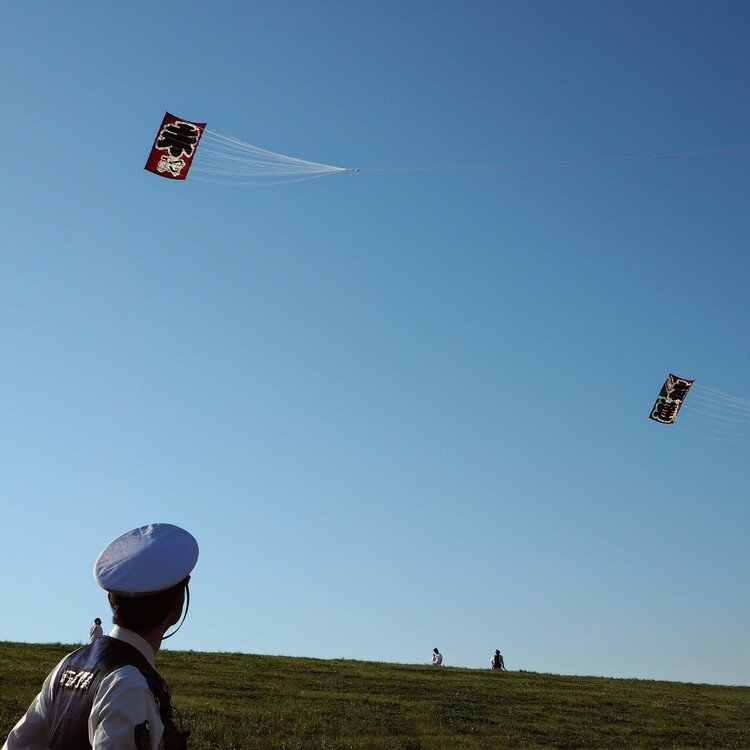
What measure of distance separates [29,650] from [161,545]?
3763cm

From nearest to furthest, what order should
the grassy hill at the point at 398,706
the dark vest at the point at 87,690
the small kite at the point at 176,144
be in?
the dark vest at the point at 87,690
the grassy hill at the point at 398,706
the small kite at the point at 176,144

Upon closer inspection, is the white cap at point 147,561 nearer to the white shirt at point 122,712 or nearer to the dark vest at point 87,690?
the dark vest at point 87,690

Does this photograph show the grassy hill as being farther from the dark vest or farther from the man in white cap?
the dark vest

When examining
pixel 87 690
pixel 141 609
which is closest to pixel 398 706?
pixel 141 609

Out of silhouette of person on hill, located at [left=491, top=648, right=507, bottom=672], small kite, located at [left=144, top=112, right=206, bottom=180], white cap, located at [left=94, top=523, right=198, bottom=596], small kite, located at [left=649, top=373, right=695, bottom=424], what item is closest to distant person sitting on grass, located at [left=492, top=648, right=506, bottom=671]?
silhouette of person on hill, located at [left=491, top=648, right=507, bottom=672]

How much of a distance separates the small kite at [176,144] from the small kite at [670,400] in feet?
87.4

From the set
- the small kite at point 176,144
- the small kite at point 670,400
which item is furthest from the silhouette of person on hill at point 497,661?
the small kite at point 176,144

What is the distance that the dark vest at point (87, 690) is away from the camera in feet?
14.1

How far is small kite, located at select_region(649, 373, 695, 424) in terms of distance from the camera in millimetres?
46812

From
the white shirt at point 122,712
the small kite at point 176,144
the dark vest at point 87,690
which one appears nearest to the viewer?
the white shirt at point 122,712

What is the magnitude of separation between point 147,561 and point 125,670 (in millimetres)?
628

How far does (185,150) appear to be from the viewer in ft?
101

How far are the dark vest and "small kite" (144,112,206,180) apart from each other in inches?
1084

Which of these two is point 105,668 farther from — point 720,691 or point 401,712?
point 720,691
